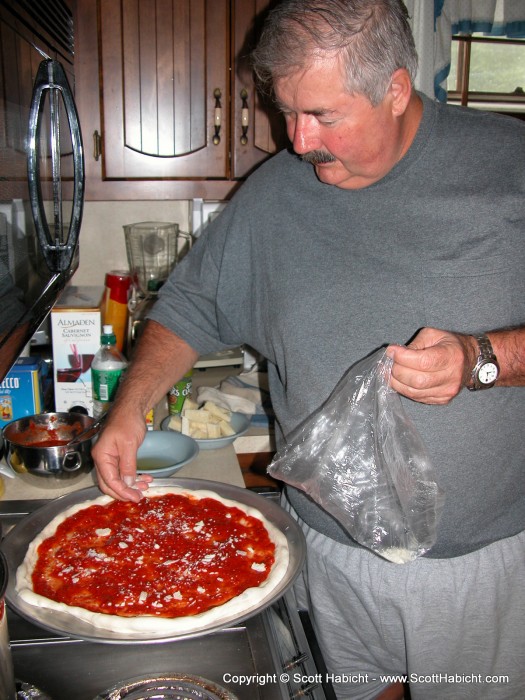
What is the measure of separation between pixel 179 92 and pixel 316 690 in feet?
6.05

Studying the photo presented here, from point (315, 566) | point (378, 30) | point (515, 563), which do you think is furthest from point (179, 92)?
point (515, 563)

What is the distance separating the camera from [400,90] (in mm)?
1189

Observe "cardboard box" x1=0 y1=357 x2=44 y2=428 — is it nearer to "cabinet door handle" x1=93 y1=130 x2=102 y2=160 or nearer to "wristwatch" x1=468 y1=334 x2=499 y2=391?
"cabinet door handle" x1=93 y1=130 x2=102 y2=160

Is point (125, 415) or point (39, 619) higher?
point (125, 415)

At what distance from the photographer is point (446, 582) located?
4.20 ft

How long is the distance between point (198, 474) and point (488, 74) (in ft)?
7.24

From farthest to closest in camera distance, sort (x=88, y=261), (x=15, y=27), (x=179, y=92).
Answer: (x=88, y=261), (x=179, y=92), (x=15, y=27)

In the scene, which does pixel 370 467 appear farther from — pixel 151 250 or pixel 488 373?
pixel 151 250

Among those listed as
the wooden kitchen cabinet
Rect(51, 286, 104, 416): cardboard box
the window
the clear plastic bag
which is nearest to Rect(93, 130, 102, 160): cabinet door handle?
the wooden kitchen cabinet

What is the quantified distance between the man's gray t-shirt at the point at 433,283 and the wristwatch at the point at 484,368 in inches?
6.1

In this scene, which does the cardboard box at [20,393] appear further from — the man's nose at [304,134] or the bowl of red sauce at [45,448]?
the man's nose at [304,134]

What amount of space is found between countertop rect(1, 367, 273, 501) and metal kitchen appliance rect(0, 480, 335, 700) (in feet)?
1.45

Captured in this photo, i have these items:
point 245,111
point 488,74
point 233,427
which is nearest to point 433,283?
point 233,427

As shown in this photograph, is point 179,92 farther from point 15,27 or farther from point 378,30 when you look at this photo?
point 15,27
